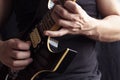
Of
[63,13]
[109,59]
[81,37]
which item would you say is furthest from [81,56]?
[109,59]

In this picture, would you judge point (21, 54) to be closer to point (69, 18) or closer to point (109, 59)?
point (69, 18)

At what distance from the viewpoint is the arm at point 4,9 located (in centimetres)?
127

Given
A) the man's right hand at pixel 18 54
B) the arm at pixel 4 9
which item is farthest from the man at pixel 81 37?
the arm at pixel 4 9

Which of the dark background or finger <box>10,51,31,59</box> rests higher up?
finger <box>10,51,31,59</box>

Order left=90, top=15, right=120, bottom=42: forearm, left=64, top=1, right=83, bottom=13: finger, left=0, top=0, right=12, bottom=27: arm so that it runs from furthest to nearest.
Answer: left=0, top=0, right=12, bottom=27: arm, left=90, top=15, right=120, bottom=42: forearm, left=64, top=1, right=83, bottom=13: finger

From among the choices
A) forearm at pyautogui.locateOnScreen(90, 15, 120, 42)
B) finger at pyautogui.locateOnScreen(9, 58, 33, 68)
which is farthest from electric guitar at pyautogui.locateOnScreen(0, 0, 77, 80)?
forearm at pyautogui.locateOnScreen(90, 15, 120, 42)

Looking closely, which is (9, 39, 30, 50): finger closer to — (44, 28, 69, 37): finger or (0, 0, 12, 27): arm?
(44, 28, 69, 37): finger

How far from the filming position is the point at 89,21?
96cm

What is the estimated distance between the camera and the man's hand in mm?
908

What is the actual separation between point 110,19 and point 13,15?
0.42 m

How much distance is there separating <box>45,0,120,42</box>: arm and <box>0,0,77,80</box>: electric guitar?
32 mm

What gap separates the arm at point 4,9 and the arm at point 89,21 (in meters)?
0.38

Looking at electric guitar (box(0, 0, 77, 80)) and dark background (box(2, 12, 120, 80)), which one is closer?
electric guitar (box(0, 0, 77, 80))

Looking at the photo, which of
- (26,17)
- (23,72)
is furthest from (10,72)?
(26,17)
